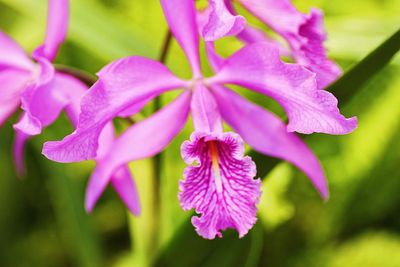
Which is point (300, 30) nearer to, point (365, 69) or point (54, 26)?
point (365, 69)

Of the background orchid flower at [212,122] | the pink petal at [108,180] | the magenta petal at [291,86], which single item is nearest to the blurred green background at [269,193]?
the pink petal at [108,180]

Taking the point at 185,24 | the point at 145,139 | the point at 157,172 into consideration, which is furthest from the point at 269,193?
the point at 185,24

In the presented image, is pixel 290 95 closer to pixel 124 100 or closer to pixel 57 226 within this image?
pixel 124 100

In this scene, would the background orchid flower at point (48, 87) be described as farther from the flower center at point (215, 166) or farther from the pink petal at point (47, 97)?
the flower center at point (215, 166)

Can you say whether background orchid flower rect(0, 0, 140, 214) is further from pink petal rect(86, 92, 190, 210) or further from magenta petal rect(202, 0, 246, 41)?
magenta petal rect(202, 0, 246, 41)

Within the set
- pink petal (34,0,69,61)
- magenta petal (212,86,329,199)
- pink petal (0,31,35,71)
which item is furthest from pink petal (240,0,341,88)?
pink petal (0,31,35,71)
